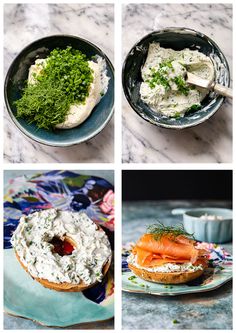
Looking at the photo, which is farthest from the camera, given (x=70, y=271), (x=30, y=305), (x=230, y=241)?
(x=230, y=241)

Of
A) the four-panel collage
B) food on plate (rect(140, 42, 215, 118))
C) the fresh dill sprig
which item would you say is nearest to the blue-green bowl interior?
the four-panel collage

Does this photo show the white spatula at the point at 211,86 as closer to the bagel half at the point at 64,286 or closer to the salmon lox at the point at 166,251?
the salmon lox at the point at 166,251

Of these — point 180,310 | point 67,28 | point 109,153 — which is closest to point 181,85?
point 109,153

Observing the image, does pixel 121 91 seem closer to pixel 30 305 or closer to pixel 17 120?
pixel 17 120

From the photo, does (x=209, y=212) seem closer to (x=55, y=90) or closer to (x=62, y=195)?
(x=62, y=195)

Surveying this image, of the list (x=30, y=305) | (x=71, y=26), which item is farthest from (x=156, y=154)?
(x=30, y=305)

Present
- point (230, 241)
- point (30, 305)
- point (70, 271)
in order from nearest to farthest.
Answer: point (70, 271) < point (30, 305) < point (230, 241)
